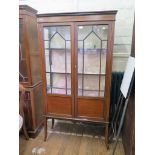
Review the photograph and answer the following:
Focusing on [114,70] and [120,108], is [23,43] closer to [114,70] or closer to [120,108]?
[114,70]

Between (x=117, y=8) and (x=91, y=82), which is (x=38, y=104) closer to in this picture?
(x=91, y=82)

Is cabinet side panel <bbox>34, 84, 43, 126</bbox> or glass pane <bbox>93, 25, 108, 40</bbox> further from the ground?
glass pane <bbox>93, 25, 108, 40</bbox>

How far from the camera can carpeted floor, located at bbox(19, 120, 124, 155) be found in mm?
2051

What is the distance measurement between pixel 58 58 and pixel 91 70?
19.7 inches

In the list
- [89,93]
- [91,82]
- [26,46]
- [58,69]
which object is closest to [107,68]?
[91,82]

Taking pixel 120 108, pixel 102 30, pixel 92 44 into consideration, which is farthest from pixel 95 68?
pixel 120 108

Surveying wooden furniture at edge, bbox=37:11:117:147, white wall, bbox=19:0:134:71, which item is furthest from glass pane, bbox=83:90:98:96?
white wall, bbox=19:0:134:71

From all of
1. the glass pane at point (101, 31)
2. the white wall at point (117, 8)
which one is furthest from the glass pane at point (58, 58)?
the white wall at point (117, 8)

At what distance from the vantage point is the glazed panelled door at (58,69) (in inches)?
78.5

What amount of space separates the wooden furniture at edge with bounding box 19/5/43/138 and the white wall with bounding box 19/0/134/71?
0.42 m

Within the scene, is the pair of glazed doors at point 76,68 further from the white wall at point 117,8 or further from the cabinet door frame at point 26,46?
the white wall at point 117,8

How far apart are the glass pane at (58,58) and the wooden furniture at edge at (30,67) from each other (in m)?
0.26

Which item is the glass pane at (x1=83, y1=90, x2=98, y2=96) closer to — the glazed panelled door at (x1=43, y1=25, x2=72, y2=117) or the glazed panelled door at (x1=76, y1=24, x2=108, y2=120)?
the glazed panelled door at (x1=76, y1=24, x2=108, y2=120)
